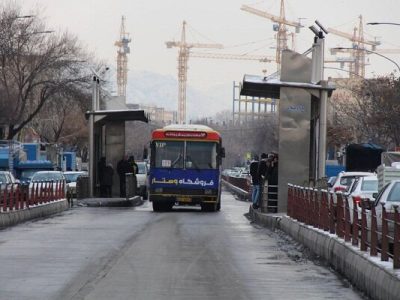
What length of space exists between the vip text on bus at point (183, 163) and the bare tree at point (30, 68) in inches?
991

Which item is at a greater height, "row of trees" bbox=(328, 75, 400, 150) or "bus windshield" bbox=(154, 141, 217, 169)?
"row of trees" bbox=(328, 75, 400, 150)

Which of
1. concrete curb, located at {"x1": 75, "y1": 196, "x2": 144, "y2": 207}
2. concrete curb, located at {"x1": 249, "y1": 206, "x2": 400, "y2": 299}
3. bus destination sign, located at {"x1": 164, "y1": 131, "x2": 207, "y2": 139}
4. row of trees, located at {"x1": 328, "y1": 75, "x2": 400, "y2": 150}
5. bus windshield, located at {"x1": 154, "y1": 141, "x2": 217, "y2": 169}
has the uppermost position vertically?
row of trees, located at {"x1": 328, "y1": 75, "x2": 400, "y2": 150}

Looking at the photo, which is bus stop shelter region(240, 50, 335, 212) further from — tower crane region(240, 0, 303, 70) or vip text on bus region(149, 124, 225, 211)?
tower crane region(240, 0, 303, 70)

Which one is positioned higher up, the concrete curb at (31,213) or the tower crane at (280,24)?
the tower crane at (280,24)

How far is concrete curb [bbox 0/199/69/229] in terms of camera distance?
29.3 m

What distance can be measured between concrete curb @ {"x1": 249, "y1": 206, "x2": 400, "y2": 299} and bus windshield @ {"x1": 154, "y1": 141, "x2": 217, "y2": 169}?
1489 centimetres

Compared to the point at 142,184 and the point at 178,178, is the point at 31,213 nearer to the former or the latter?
the point at 178,178

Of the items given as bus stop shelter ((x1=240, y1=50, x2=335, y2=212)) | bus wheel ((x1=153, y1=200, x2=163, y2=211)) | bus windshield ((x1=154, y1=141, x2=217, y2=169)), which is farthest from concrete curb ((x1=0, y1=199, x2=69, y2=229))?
bus stop shelter ((x1=240, y1=50, x2=335, y2=212))

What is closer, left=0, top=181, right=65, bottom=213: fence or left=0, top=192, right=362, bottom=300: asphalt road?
left=0, top=192, right=362, bottom=300: asphalt road

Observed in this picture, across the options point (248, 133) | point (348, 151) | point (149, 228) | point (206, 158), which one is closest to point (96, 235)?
point (149, 228)

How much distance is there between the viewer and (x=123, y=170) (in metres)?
46.8

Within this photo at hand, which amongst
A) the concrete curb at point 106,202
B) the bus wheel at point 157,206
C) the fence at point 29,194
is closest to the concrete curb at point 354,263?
the fence at point 29,194

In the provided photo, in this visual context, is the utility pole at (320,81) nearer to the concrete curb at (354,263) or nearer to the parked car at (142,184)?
the concrete curb at (354,263)

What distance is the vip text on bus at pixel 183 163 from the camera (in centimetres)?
3934
